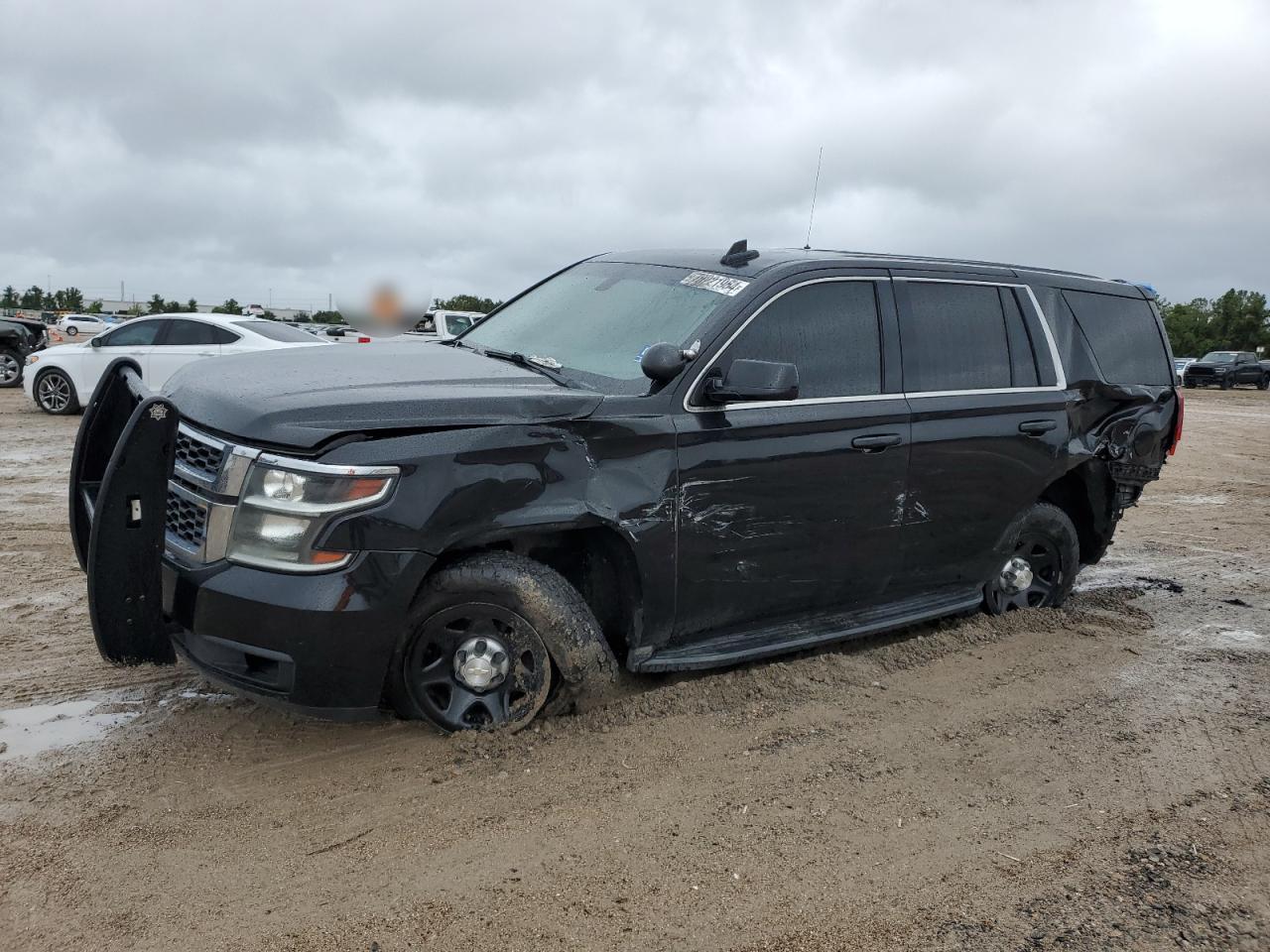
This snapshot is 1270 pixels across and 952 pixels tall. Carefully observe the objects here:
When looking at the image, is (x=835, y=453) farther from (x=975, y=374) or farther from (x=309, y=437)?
(x=309, y=437)

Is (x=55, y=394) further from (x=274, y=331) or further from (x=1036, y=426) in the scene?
(x=1036, y=426)

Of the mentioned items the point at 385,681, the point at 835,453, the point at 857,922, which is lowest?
the point at 857,922

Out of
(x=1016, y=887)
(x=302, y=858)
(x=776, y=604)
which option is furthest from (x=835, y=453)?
(x=302, y=858)

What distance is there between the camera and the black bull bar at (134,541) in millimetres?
3447

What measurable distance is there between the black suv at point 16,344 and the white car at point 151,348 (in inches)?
243

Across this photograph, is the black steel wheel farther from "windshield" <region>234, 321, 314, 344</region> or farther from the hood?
"windshield" <region>234, 321, 314, 344</region>

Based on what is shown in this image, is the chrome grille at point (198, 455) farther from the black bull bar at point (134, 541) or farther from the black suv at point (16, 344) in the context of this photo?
the black suv at point (16, 344)

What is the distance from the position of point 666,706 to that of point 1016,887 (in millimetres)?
1597

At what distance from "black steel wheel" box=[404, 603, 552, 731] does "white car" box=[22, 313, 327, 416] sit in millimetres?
10358

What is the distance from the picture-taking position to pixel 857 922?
2953mm

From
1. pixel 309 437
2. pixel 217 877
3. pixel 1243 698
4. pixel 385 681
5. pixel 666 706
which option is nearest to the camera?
pixel 217 877

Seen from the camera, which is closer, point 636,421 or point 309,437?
point 309,437

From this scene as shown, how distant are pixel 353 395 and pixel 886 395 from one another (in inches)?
95.2

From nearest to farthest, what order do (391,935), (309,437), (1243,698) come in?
(391,935) < (309,437) < (1243,698)
